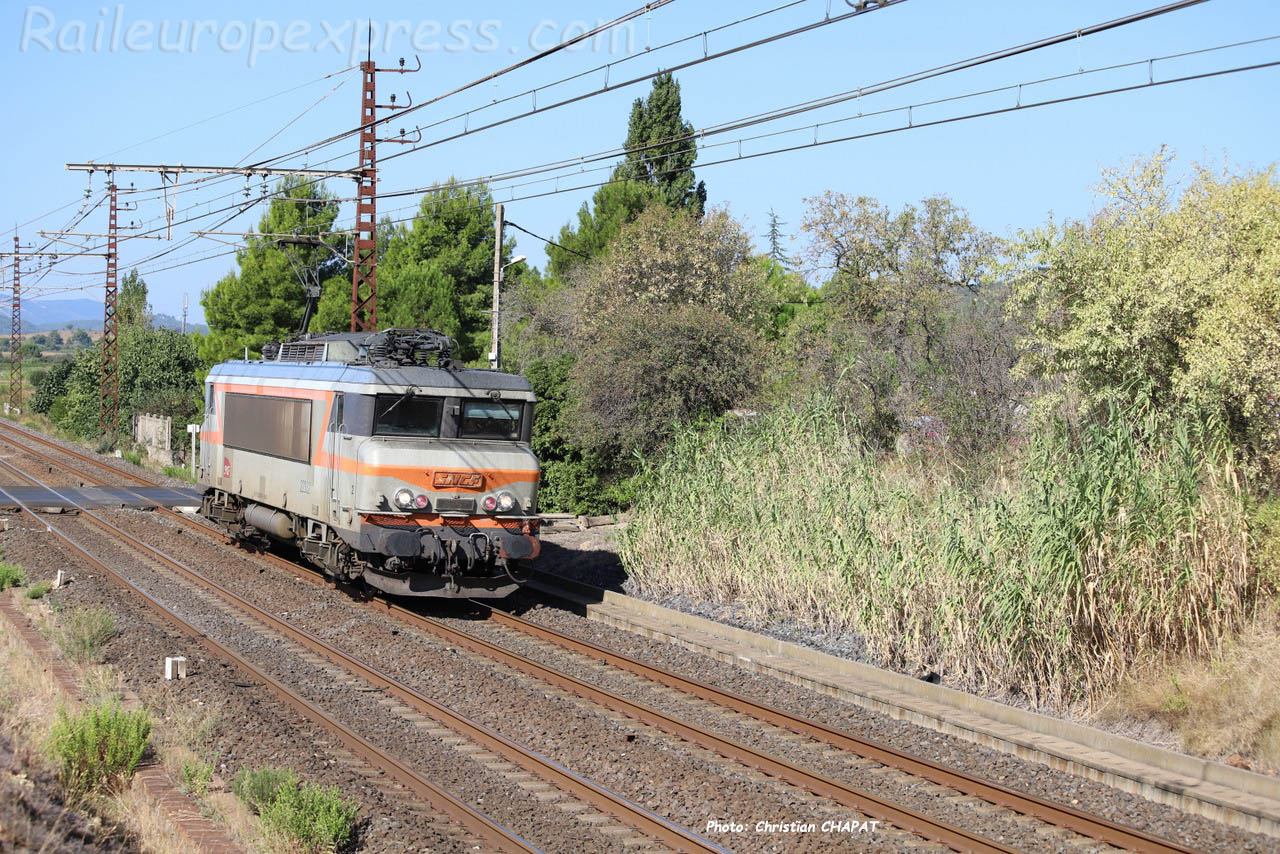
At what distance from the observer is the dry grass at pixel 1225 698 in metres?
9.05

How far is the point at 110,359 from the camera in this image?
44094 mm

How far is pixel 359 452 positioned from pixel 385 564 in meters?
1.47

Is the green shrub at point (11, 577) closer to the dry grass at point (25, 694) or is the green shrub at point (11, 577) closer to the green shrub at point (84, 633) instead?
the green shrub at point (84, 633)

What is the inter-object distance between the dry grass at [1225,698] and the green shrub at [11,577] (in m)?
14.4

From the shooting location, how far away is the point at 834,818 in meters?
7.95

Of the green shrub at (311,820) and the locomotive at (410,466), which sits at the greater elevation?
the locomotive at (410,466)

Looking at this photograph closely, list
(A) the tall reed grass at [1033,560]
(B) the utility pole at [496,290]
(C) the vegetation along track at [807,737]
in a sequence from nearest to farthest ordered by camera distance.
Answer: (C) the vegetation along track at [807,737] → (A) the tall reed grass at [1033,560] → (B) the utility pole at [496,290]

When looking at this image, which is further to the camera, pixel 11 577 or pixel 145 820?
pixel 11 577

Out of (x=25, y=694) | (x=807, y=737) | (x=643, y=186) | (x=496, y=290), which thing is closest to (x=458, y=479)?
(x=25, y=694)

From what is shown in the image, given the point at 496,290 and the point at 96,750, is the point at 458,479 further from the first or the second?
the point at 496,290

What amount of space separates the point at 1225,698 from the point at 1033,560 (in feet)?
6.61

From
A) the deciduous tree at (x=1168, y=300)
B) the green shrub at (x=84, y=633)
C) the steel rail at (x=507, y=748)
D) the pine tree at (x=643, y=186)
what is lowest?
the steel rail at (x=507, y=748)

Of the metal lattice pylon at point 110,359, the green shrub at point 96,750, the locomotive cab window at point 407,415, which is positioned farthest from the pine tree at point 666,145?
the green shrub at point 96,750

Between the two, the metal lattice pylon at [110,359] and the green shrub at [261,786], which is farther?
the metal lattice pylon at [110,359]
